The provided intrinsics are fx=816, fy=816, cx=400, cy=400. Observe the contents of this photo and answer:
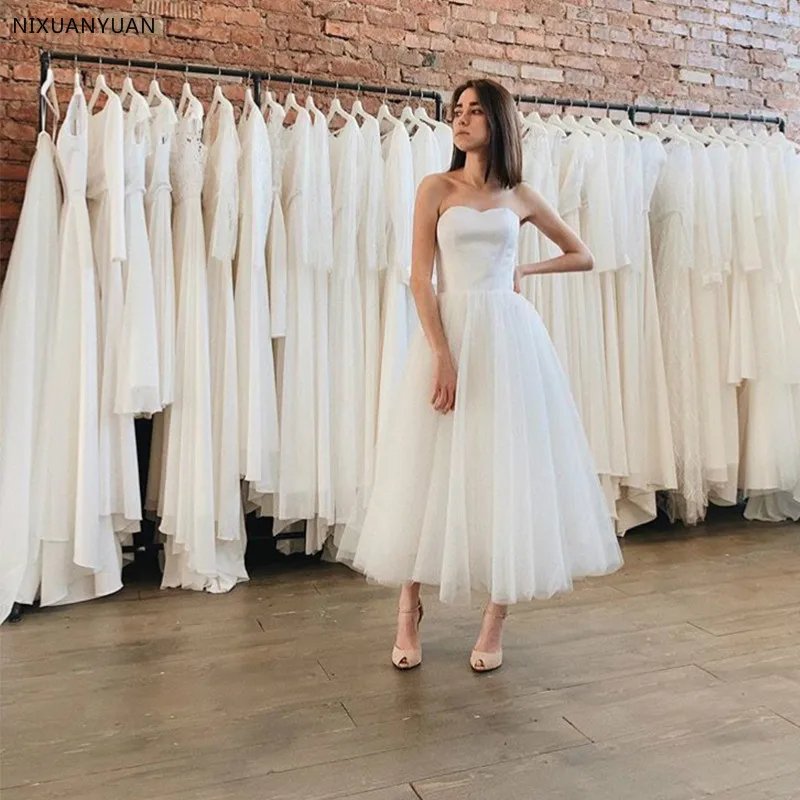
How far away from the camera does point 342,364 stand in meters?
2.66

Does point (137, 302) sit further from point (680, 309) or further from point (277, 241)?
point (680, 309)

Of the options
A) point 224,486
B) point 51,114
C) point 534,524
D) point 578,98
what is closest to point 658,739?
point 534,524

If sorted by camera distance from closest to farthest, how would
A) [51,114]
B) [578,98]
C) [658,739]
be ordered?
[658,739] → [51,114] → [578,98]

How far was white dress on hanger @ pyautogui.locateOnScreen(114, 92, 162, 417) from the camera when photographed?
7.73 ft

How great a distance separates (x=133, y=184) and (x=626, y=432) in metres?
1.93

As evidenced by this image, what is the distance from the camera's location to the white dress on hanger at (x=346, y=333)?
104 inches

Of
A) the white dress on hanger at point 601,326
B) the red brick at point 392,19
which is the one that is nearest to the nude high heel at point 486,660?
the white dress on hanger at point 601,326

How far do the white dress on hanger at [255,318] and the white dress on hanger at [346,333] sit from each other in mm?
210

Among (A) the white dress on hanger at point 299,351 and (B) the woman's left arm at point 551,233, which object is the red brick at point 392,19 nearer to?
(A) the white dress on hanger at point 299,351

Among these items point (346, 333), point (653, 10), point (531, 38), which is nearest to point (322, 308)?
point (346, 333)

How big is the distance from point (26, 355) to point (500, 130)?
4.74 ft

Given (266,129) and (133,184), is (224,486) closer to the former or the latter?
(133,184)

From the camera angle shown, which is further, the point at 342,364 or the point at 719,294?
the point at 719,294

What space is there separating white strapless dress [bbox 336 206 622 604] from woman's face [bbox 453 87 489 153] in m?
0.15
